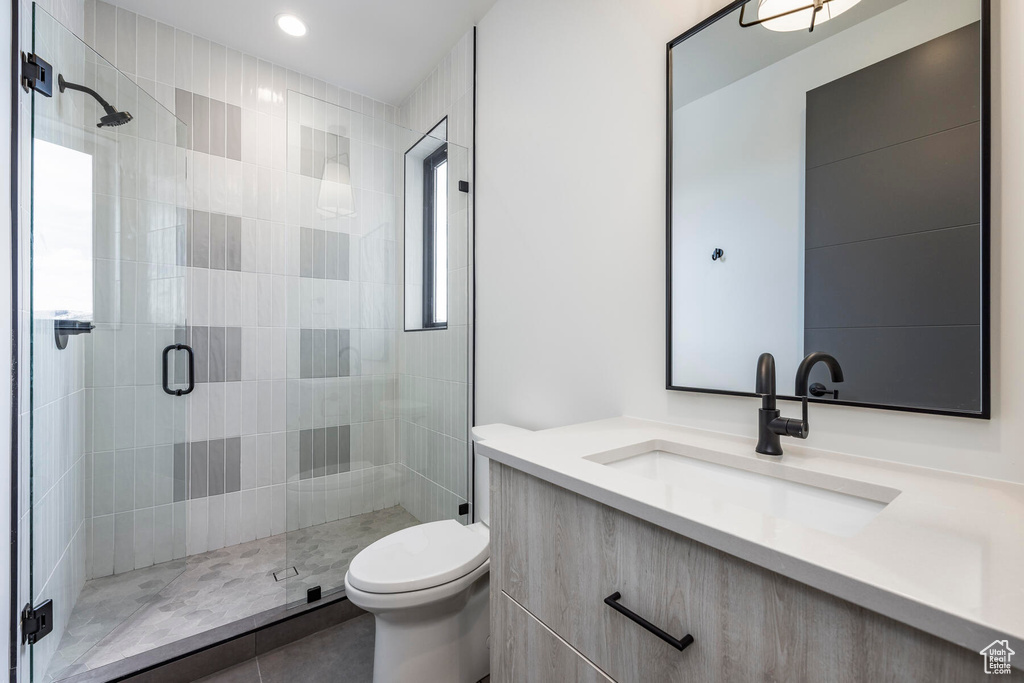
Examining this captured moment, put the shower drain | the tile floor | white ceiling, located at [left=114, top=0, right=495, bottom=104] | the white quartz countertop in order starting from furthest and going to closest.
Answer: white ceiling, located at [left=114, top=0, right=495, bottom=104] → the shower drain → the tile floor → the white quartz countertop

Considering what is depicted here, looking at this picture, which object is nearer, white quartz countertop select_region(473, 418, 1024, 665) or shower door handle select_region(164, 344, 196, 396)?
white quartz countertop select_region(473, 418, 1024, 665)

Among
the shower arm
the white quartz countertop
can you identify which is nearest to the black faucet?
the white quartz countertop

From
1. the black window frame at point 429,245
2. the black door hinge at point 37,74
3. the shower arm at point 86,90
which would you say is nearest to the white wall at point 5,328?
the black door hinge at point 37,74

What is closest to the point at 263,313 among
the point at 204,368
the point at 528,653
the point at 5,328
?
the point at 204,368

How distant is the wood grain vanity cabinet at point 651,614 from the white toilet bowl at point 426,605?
362 mm

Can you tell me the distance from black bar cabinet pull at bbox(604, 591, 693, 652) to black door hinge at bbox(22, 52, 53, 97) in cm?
202

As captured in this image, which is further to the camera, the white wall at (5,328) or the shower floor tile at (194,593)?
the shower floor tile at (194,593)

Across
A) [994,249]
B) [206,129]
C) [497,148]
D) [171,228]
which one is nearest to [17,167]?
[171,228]

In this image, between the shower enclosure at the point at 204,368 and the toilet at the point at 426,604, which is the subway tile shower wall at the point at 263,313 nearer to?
the shower enclosure at the point at 204,368

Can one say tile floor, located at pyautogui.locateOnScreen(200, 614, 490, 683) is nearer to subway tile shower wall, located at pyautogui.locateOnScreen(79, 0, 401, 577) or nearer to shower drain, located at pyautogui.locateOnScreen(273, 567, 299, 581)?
shower drain, located at pyautogui.locateOnScreen(273, 567, 299, 581)

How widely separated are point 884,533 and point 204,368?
8.71ft

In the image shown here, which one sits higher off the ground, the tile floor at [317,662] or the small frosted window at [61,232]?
the small frosted window at [61,232]

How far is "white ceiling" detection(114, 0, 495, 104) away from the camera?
6.48 feet

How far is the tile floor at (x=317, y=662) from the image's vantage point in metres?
1.50
